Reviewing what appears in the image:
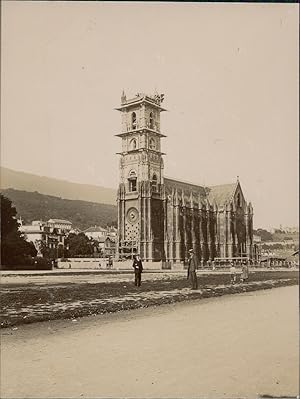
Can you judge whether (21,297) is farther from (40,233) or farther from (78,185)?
(78,185)

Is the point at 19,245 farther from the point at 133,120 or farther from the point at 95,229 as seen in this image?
the point at 133,120

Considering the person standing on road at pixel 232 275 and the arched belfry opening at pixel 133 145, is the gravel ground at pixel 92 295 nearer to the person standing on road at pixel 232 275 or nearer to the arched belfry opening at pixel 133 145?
the person standing on road at pixel 232 275

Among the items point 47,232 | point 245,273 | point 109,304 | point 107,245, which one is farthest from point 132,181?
point 245,273

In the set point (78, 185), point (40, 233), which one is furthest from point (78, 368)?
point (78, 185)

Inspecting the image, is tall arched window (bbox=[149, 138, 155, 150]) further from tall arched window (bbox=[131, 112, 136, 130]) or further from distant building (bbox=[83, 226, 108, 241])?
distant building (bbox=[83, 226, 108, 241])

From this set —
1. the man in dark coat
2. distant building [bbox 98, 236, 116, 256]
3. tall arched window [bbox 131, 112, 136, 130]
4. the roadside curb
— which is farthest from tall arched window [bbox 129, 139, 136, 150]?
the roadside curb

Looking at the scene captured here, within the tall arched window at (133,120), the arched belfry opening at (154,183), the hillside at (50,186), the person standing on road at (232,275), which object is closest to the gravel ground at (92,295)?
the person standing on road at (232,275)

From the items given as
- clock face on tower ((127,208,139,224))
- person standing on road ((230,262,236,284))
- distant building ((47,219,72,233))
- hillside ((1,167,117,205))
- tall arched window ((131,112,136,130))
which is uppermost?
tall arched window ((131,112,136,130))
